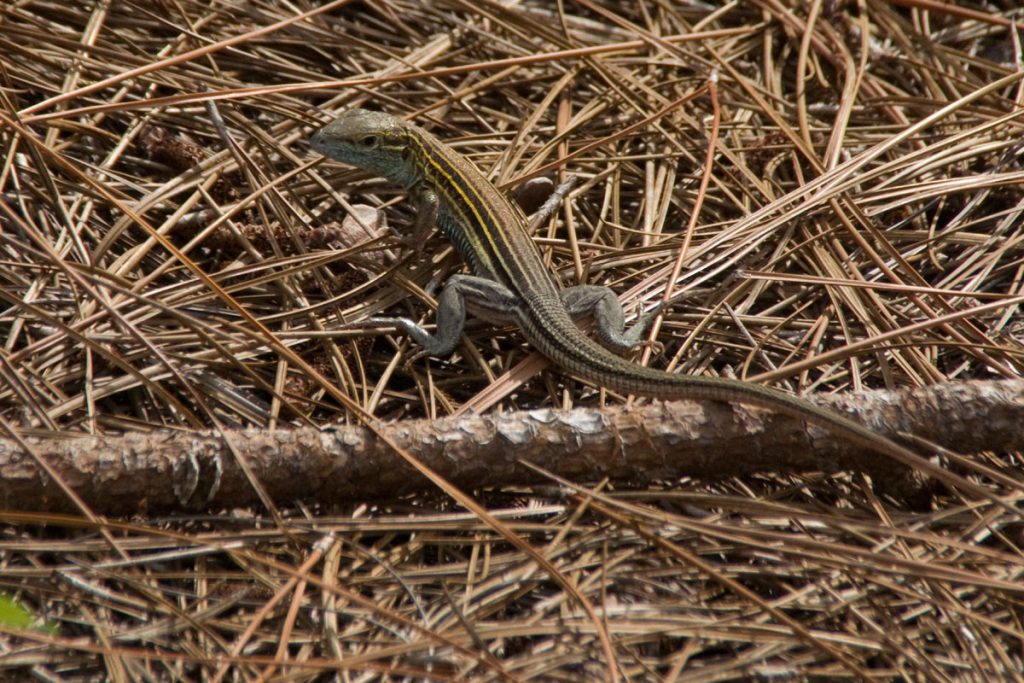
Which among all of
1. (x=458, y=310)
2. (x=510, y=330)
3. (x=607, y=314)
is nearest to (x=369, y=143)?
(x=458, y=310)

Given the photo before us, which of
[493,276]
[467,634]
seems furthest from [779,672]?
[493,276]

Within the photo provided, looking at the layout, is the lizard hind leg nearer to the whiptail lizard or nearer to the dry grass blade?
the whiptail lizard

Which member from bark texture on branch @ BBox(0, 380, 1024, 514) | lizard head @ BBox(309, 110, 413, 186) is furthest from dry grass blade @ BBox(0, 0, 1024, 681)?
lizard head @ BBox(309, 110, 413, 186)

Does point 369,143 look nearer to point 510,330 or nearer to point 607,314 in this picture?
point 510,330

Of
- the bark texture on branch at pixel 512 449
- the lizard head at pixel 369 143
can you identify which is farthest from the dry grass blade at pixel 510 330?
the lizard head at pixel 369 143

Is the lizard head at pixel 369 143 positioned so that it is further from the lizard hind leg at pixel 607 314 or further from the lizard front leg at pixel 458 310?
the lizard hind leg at pixel 607 314

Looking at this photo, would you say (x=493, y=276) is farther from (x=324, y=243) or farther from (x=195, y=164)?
(x=195, y=164)
